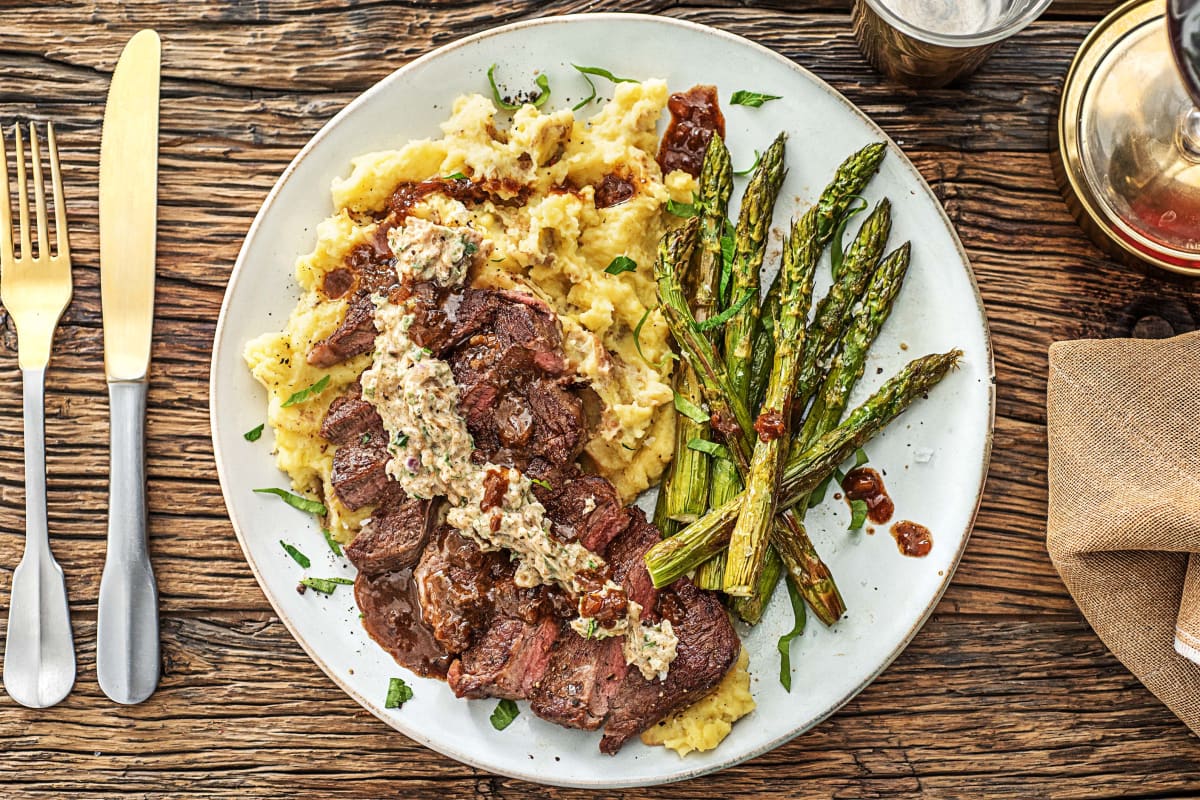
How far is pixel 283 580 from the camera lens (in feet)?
14.2

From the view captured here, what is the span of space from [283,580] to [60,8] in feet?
10.6

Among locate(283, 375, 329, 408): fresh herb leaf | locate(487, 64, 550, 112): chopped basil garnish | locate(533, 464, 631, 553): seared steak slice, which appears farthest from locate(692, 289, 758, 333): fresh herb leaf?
locate(283, 375, 329, 408): fresh herb leaf

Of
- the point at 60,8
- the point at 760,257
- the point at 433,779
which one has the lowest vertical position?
the point at 433,779

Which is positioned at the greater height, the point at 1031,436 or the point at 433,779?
the point at 1031,436

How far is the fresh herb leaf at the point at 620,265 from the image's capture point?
4.21 m

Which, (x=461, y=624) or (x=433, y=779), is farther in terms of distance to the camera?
(x=433, y=779)

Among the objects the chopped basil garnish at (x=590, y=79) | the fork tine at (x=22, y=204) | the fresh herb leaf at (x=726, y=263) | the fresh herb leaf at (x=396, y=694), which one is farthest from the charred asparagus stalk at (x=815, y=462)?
the fork tine at (x=22, y=204)

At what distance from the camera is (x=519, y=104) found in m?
4.39

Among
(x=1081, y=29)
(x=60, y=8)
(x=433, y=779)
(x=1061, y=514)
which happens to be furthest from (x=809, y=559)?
(x=60, y=8)

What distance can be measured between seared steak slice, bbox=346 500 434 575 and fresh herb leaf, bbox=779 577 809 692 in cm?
175

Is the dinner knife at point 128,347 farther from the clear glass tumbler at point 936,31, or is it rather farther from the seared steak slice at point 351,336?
the clear glass tumbler at point 936,31

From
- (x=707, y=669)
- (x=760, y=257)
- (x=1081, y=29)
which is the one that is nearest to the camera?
(x=707, y=669)

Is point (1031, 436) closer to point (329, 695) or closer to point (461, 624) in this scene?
point (461, 624)

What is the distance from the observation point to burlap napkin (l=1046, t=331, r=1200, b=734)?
423cm
